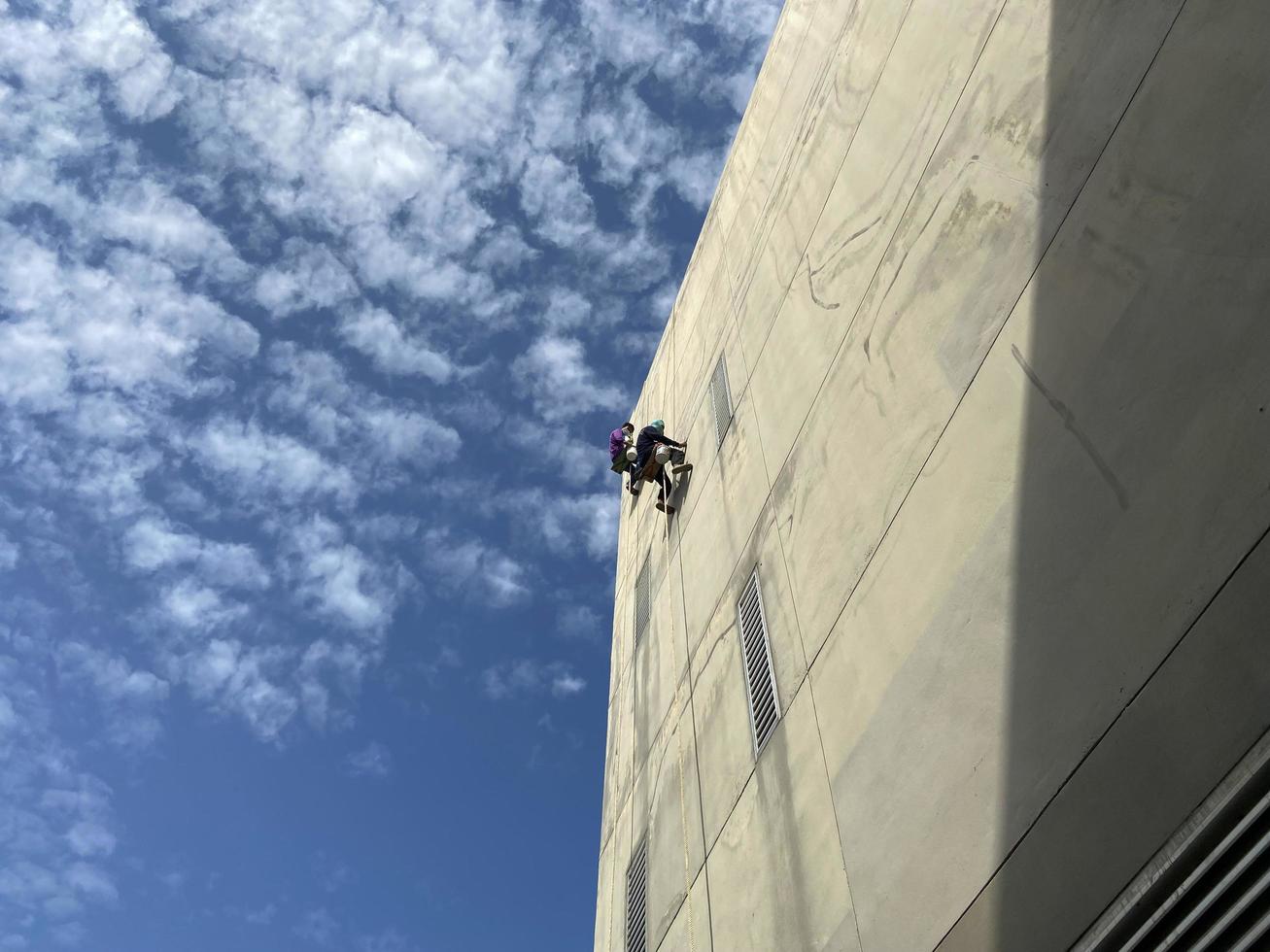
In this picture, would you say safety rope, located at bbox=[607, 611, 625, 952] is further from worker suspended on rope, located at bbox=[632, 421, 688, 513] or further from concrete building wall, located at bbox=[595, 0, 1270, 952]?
worker suspended on rope, located at bbox=[632, 421, 688, 513]

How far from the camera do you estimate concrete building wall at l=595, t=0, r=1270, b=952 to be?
3777mm

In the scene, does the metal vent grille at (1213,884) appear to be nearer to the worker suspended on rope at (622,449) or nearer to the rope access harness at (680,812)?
the rope access harness at (680,812)

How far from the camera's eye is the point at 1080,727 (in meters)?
4.07

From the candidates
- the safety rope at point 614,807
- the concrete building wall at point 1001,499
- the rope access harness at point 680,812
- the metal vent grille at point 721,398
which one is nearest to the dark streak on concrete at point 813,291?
the concrete building wall at point 1001,499

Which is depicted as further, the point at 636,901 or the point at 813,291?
the point at 636,901

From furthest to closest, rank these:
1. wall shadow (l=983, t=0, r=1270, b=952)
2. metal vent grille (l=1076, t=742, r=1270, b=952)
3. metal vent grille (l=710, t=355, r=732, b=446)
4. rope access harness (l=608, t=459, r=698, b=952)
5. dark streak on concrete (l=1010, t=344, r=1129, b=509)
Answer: metal vent grille (l=710, t=355, r=732, b=446) → rope access harness (l=608, t=459, r=698, b=952) → dark streak on concrete (l=1010, t=344, r=1129, b=509) → wall shadow (l=983, t=0, r=1270, b=952) → metal vent grille (l=1076, t=742, r=1270, b=952)

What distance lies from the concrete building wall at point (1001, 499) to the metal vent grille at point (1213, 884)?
11 centimetres

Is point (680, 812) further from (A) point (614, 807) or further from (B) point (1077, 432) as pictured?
(B) point (1077, 432)

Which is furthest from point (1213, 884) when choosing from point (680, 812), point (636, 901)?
point (636, 901)

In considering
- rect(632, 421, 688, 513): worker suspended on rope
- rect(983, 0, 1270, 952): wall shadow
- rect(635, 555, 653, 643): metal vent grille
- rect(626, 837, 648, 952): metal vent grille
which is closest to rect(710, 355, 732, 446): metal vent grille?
rect(632, 421, 688, 513): worker suspended on rope

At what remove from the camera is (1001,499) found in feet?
16.7

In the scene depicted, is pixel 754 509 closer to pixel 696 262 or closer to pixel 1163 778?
pixel 1163 778

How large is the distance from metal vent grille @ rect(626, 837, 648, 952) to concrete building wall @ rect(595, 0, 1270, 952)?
0.52 metres

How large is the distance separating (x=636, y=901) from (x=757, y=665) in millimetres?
3841
